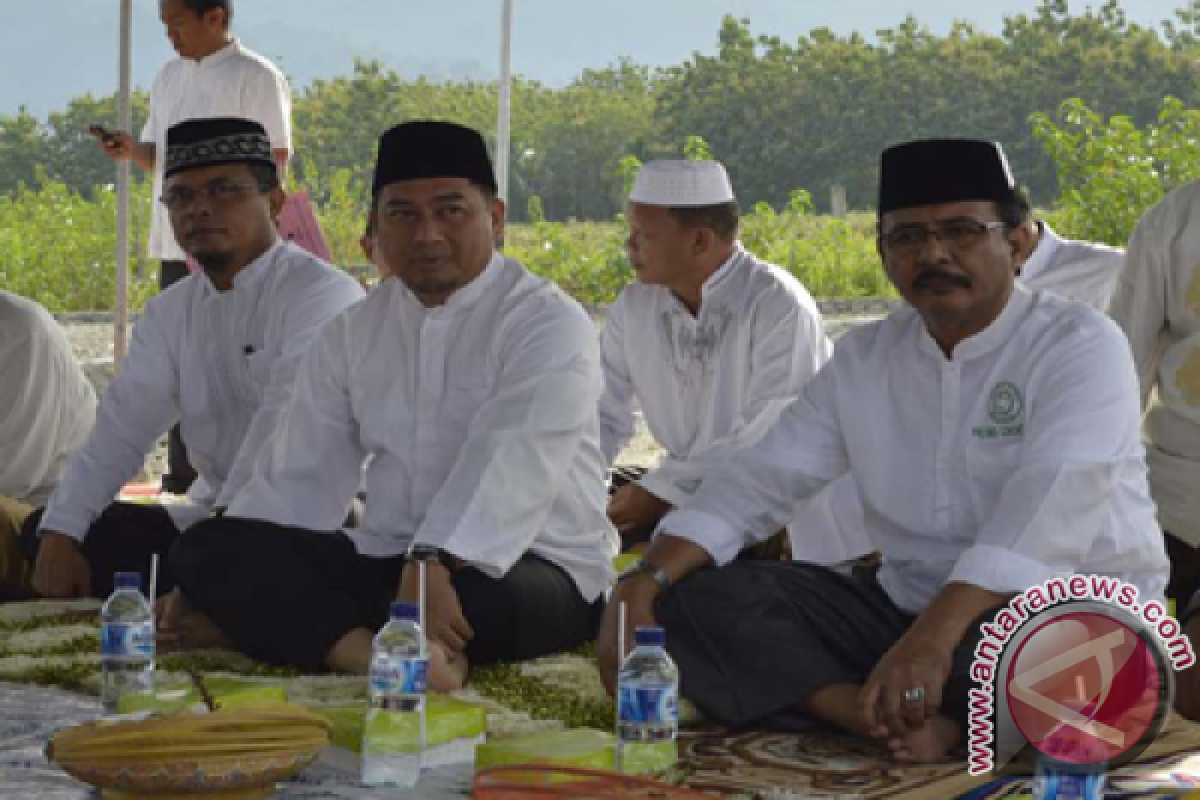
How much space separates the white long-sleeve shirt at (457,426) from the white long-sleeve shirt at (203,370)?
1.40ft

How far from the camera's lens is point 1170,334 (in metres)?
4.25

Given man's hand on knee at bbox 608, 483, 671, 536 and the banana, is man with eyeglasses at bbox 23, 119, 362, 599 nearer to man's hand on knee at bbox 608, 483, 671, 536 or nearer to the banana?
man's hand on knee at bbox 608, 483, 671, 536

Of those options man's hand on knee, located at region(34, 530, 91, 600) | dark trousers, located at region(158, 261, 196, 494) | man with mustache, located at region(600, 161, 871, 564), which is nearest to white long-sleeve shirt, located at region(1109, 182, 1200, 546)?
man with mustache, located at region(600, 161, 871, 564)

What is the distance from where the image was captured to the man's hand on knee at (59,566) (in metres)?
4.46

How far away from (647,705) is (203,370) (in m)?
2.17

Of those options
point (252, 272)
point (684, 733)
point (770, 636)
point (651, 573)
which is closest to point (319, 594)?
point (651, 573)

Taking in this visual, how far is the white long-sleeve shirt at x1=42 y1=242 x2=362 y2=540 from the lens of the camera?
448cm

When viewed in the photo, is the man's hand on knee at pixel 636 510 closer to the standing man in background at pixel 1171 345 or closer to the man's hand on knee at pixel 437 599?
the standing man in background at pixel 1171 345

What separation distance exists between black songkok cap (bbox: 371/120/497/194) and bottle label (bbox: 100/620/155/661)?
3.44 feet

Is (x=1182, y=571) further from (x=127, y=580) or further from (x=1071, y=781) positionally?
(x=127, y=580)

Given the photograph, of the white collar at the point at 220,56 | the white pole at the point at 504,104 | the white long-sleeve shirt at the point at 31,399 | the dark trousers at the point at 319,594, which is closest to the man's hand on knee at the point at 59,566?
the white long-sleeve shirt at the point at 31,399

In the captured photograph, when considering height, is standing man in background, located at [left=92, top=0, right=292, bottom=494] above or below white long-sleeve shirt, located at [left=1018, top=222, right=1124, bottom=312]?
above

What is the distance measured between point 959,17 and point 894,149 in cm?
796

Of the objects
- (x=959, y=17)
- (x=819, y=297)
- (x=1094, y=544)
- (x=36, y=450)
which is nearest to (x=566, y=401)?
(x=1094, y=544)
